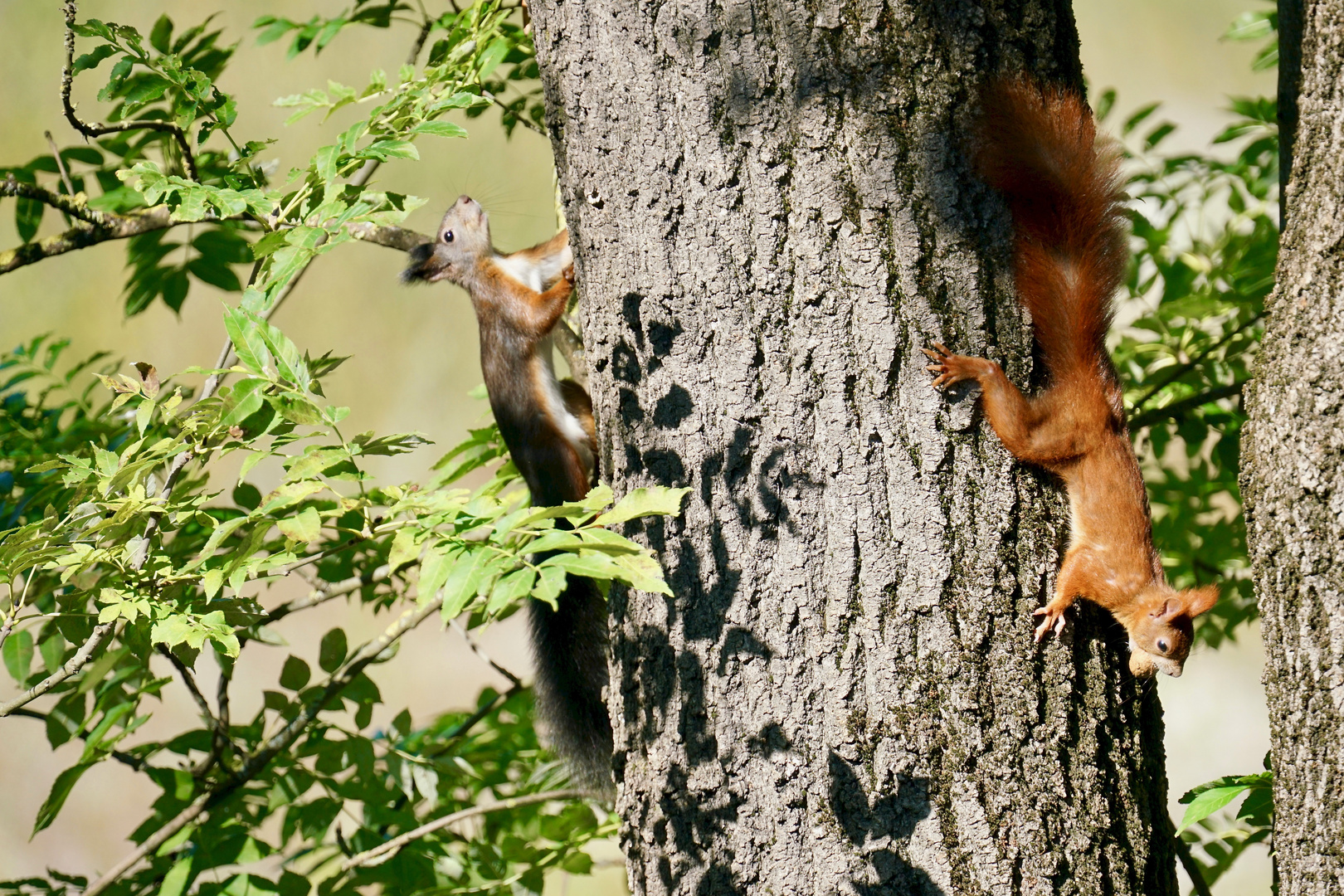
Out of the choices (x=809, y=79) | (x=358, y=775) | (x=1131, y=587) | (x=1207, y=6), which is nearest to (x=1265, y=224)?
(x=1131, y=587)

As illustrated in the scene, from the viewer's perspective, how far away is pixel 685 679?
1.35 meters

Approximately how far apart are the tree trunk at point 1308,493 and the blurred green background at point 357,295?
5086 mm

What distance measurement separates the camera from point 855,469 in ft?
4.17

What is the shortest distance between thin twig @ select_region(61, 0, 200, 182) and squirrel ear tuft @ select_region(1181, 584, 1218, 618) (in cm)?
185

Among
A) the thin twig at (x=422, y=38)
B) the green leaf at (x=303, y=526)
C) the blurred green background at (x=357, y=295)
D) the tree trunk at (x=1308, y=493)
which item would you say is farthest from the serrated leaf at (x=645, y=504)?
the blurred green background at (x=357, y=295)

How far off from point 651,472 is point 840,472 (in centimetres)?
26

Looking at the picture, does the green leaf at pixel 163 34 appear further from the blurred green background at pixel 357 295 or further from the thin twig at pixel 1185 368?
the blurred green background at pixel 357 295

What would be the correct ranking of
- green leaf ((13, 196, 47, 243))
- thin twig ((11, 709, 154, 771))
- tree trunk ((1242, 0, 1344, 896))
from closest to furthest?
tree trunk ((1242, 0, 1344, 896)) → thin twig ((11, 709, 154, 771)) → green leaf ((13, 196, 47, 243))

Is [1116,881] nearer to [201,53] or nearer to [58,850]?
[201,53]

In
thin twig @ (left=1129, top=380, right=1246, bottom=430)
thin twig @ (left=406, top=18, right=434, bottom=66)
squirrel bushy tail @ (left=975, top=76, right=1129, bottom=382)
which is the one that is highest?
→ thin twig @ (left=406, top=18, right=434, bottom=66)

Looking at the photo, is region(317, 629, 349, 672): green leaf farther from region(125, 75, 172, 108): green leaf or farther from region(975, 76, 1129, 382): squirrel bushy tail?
region(975, 76, 1129, 382): squirrel bushy tail

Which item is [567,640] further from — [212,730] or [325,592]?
[212,730]

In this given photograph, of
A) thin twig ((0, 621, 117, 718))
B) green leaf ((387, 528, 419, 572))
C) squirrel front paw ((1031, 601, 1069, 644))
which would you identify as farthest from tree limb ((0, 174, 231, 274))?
squirrel front paw ((1031, 601, 1069, 644))

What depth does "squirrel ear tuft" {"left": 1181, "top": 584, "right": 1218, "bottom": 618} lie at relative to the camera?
169cm
